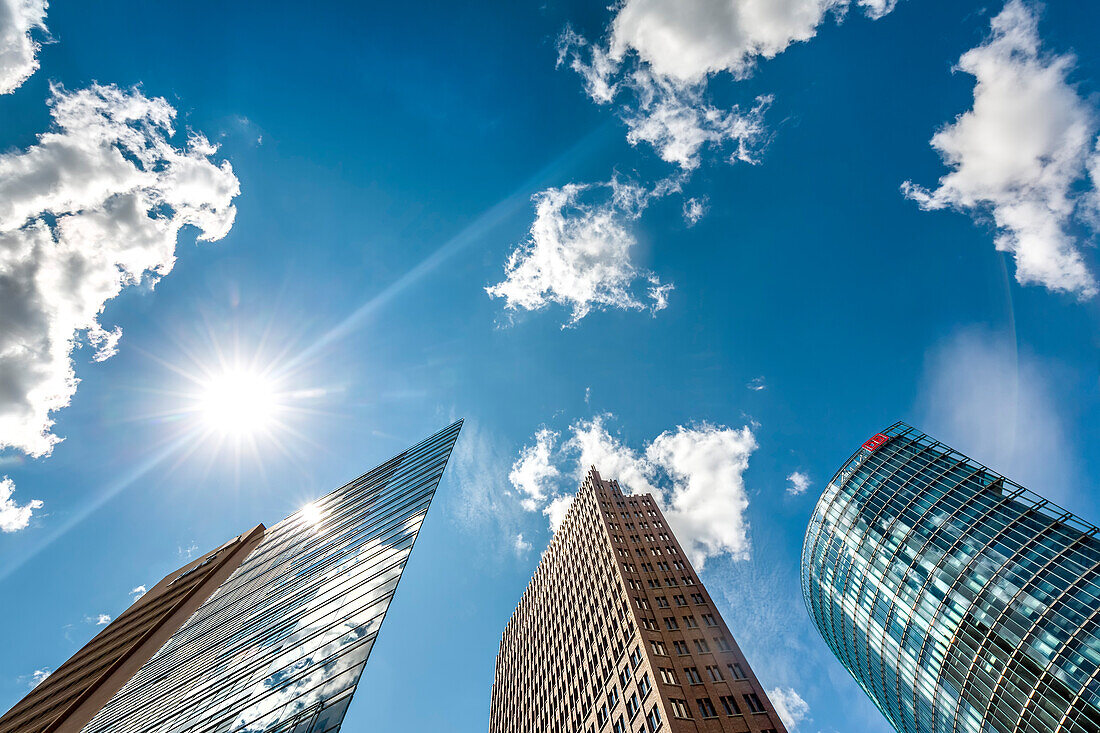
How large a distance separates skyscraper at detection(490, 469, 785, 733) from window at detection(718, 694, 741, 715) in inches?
5.3

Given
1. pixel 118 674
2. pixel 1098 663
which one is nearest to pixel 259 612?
pixel 118 674

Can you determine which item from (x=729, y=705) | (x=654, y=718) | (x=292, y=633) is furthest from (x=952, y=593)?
(x=292, y=633)

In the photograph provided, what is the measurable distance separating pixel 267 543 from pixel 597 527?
1843 inches

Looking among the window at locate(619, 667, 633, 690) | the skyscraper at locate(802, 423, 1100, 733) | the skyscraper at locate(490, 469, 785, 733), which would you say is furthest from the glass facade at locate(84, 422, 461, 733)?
the skyscraper at locate(802, 423, 1100, 733)

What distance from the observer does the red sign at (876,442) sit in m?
94.7

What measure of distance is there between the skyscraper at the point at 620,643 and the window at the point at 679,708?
0.10 m

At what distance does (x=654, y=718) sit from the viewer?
119 ft

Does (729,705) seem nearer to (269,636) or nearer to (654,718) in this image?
(654,718)

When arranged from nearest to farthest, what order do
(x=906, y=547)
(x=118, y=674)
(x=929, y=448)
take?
(x=118, y=674)
(x=906, y=547)
(x=929, y=448)

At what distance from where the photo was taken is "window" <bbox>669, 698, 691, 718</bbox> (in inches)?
1403

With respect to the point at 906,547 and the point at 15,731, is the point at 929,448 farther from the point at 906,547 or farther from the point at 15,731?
the point at 15,731

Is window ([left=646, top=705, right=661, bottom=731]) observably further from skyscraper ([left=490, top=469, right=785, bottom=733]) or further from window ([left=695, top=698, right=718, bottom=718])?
window ([left=695, top=698, right=718, bottom=718])

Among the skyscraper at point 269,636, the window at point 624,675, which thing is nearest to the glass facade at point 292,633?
the skyscraper at point 269,636

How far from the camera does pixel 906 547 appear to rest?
7650 cm
